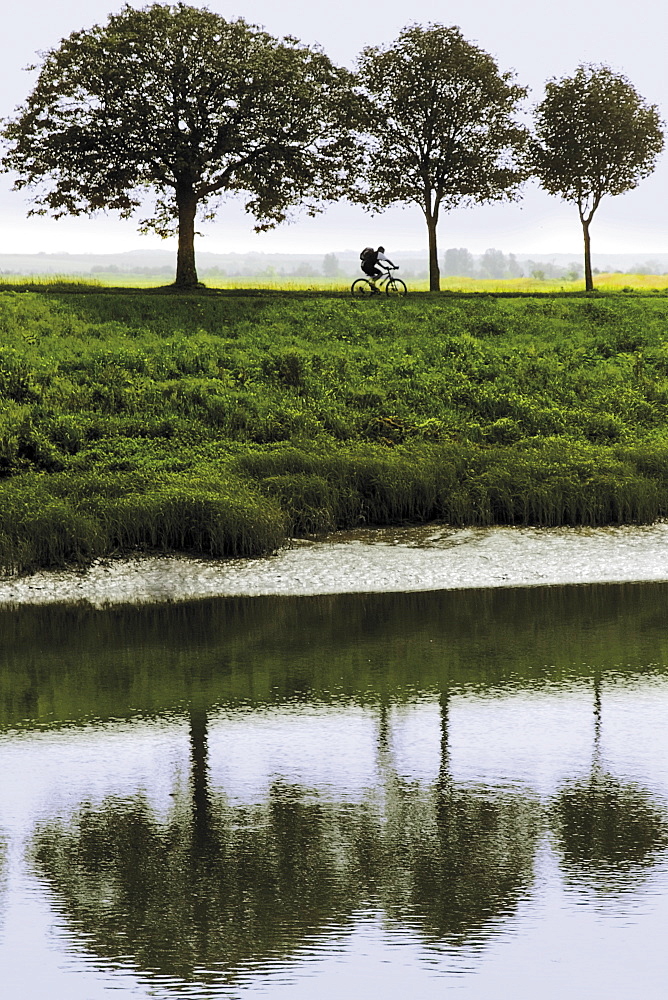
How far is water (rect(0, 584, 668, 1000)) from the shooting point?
4.57 metres

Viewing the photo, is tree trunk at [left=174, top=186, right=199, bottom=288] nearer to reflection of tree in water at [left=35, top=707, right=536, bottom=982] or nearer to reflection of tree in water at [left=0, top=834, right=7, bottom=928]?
reflection of tree in water at [left=35, top=707, right=536, bottom=982]

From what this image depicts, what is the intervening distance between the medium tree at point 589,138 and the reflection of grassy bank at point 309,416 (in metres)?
16.0

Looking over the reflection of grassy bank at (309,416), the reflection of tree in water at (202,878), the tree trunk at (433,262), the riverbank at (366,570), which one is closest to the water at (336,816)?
the reflection of tree in water at (202,878)

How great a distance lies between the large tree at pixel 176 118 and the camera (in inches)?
1756

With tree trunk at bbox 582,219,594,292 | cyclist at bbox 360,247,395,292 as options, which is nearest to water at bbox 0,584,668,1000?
cyclist at bbox 360,247,395,292

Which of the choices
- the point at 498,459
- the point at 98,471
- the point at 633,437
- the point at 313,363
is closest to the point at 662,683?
the point at 498,459

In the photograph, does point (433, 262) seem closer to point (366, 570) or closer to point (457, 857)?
point (366, 570)

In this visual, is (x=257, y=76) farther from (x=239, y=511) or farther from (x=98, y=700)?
(x=98, y=700)

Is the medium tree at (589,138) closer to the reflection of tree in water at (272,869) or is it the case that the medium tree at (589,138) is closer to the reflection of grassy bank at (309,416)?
the reflection of grassy bank at (309,416)

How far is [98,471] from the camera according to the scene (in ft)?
64.7

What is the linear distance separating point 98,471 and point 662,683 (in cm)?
1232

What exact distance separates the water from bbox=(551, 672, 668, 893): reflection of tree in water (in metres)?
0.02

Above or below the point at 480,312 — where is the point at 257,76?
above

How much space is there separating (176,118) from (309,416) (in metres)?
24.9
